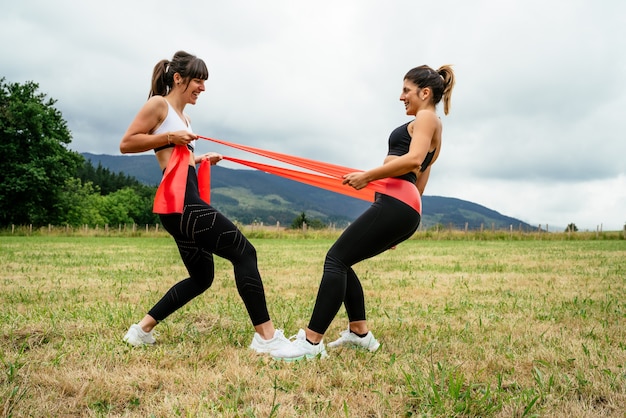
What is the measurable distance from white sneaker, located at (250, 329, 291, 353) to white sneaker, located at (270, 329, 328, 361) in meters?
0.05

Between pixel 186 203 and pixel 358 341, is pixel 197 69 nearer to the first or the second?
pixel 186 203

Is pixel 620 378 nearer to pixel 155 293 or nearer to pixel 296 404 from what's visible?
pixel 296 404

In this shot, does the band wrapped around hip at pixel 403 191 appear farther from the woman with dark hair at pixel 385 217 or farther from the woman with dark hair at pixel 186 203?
the woman with dark hair at pixel 186 203

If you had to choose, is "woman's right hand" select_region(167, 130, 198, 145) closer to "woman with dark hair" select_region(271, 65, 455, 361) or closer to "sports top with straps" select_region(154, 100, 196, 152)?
"sports top with straps" select_region(154, 100, 196, 152)

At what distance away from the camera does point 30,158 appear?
45062 millimetres

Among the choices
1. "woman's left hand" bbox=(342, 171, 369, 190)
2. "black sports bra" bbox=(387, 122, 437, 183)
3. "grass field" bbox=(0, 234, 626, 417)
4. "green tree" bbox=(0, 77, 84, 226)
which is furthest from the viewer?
"green tree" bbox=(0, 77, 84, 226)

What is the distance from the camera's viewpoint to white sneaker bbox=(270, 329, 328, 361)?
3842mm

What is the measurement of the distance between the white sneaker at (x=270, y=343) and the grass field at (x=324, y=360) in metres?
0.09

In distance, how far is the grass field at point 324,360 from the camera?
9.57ft

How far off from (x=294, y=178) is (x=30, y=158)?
47.6 m

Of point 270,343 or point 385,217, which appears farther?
point 270,343

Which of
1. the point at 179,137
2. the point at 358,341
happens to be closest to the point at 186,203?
the point at 179,137

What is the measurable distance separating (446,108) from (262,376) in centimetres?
248

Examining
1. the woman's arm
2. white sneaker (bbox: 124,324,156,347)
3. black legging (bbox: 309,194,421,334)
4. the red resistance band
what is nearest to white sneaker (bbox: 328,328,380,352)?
black legging (bbox: 309,194,421,334)
